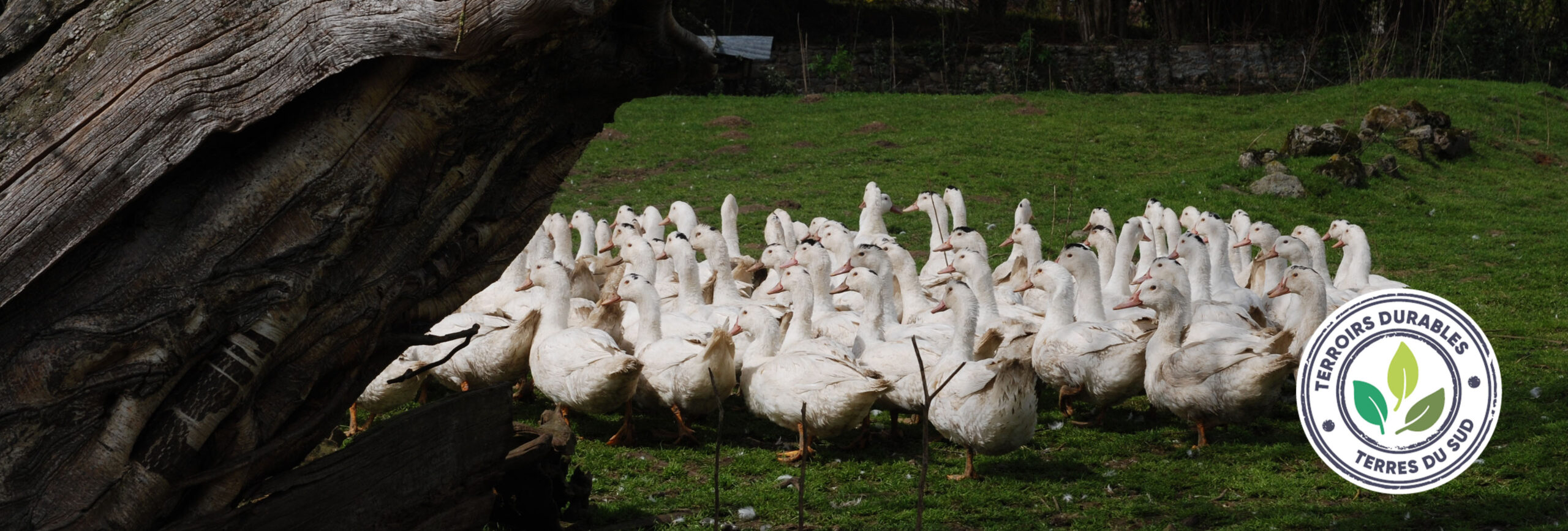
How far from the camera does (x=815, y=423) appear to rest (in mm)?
6523

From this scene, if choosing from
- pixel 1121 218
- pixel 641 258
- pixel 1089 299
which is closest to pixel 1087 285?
pixel 1089 299

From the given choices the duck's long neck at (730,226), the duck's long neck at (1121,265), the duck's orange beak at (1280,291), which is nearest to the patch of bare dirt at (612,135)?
the duck's long neck at (730,226)

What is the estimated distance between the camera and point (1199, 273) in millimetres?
9508

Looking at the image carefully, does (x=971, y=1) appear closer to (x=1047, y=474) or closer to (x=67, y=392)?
(x=1047, y=474)

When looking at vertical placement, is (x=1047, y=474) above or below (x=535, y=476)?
below

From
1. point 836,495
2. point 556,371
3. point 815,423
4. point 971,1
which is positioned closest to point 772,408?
point 815,423

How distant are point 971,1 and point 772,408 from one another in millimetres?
25092

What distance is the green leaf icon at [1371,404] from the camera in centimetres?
540

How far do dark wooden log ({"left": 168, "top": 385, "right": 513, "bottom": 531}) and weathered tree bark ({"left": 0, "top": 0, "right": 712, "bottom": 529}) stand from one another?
15cm

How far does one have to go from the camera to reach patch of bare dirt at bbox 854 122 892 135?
20750 mm

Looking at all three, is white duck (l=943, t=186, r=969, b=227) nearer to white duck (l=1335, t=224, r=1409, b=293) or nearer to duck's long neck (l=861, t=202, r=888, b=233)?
duck's long neck (l=861, t=202, r=888, b=233)

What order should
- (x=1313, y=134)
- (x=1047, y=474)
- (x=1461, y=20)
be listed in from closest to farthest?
(x=1047, y=474), (x=1313, y=134), (x=1461, y=20)

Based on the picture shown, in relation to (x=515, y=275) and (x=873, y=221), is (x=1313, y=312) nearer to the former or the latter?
(x=873, y=221)

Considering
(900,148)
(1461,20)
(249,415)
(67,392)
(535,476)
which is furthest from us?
(1461,20)
